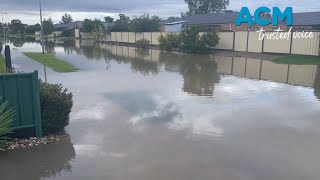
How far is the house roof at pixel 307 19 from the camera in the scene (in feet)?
136

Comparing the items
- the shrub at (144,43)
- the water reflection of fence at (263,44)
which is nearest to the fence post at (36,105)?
the water reflection of fence at (263,44)

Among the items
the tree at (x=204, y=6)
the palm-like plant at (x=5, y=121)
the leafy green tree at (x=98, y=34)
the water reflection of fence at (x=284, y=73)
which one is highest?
the tree at (x=204, y=6)

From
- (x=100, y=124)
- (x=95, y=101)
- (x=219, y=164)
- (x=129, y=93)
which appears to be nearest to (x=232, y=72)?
(x=129, y=93)

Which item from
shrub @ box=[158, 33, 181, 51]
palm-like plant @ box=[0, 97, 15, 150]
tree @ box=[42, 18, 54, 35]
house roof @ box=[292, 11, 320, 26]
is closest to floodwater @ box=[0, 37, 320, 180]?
palm-like plant @ box=[0, 97, 15, 150]

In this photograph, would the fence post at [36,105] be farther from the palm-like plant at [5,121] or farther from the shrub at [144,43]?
the shrub at [144,43]

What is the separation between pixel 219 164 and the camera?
625 cm

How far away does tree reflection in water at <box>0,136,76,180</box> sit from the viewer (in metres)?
5.92

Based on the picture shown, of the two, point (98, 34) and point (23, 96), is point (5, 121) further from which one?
point (98, 34)

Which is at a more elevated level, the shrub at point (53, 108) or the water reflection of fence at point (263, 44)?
the water reflection of fence at point (263, 44)

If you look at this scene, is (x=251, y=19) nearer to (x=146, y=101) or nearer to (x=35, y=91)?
(x=146, y=101)

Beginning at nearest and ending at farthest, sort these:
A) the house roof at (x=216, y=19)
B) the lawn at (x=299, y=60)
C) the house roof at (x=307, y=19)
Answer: the lawn at (x=299, y=60)
the house roof at (x=307, y=19)
the house roof at (x=216, y=19)

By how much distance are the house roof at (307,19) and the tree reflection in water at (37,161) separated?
134ft

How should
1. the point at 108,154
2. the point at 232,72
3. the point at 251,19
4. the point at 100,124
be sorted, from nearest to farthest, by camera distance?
1. the point at 108,154
2. the point at 100,124
3. the point at 232,72
4. the point at 251,19

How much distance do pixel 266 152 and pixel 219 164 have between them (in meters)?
1.22
